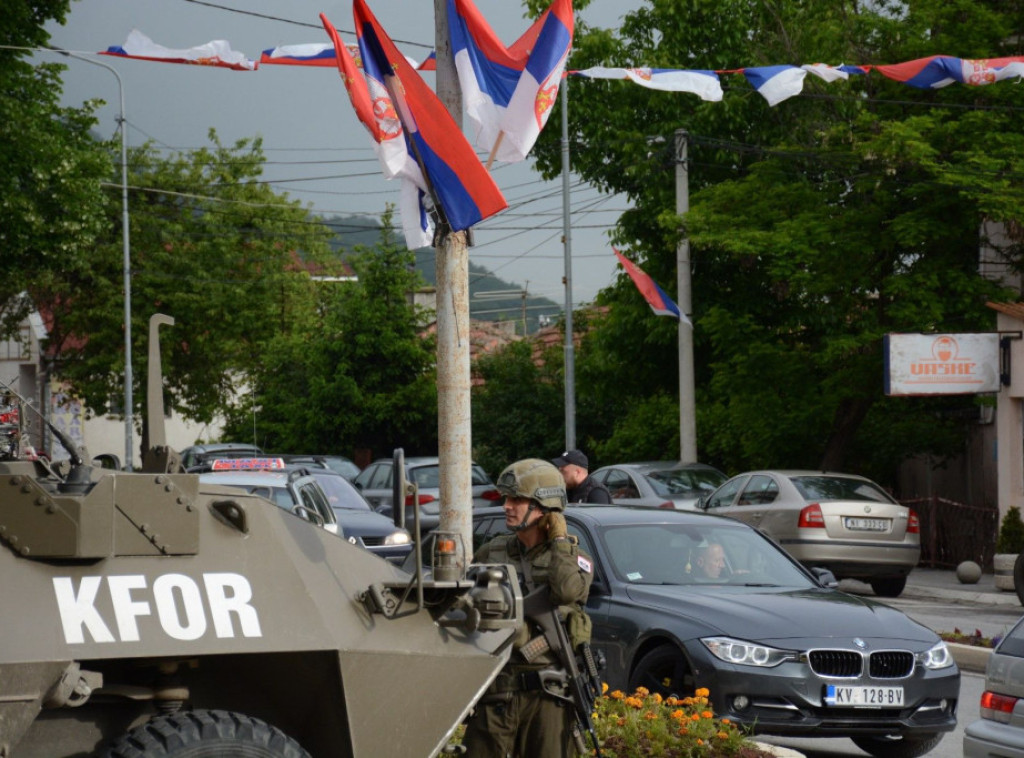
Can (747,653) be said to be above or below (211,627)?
below

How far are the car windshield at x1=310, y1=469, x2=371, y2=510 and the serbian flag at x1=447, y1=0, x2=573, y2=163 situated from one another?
29.0 ft

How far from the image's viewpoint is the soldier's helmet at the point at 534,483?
20.5 ft

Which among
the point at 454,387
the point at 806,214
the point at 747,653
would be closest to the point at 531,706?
the point at 747,653

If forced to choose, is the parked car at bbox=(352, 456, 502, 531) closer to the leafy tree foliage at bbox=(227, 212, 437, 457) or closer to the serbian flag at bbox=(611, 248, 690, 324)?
the serbian flag at bbox=(611, 248, 690, 324)

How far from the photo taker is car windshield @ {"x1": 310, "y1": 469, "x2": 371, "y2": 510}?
18406mm

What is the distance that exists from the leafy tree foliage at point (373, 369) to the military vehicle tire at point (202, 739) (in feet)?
120

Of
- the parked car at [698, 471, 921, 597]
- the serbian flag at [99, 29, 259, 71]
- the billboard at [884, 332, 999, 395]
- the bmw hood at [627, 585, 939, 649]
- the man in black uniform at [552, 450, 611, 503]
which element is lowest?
the parked car at [698, 471, 921, 597]

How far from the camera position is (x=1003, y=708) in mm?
7309

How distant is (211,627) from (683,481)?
18457 millimetres

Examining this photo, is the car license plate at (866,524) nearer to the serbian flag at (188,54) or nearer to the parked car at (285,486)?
the parked car at (285,486)

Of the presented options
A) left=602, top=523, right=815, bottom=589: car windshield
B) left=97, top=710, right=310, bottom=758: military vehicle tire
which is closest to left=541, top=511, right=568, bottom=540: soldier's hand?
left=97, top=710, right=310, bottom=758: military vehicle tire

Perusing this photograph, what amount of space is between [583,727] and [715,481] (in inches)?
673

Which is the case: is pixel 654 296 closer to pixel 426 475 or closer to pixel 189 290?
pixel 426 475

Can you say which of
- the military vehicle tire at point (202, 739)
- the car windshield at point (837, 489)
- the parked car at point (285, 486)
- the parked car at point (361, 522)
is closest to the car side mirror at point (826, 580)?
the parked car at point (285, 486)
